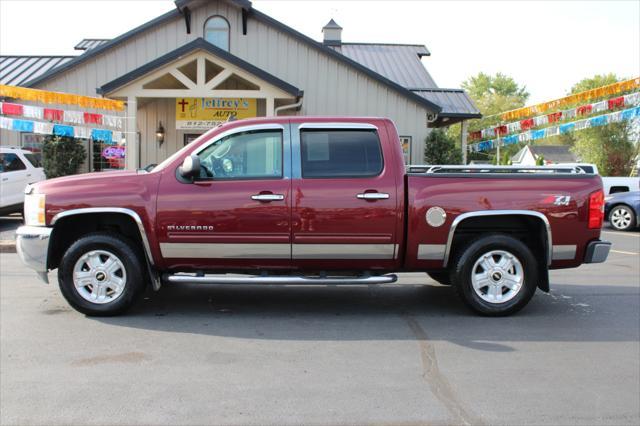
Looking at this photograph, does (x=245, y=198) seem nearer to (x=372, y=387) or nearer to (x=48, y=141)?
(x=372, y=387)

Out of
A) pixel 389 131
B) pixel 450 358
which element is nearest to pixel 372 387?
pixel 450 358

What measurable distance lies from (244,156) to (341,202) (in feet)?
Result: 3.54

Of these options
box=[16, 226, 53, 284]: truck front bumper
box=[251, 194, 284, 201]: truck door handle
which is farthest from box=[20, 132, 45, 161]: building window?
box=[251, 194, 284, 201]: truck door handle

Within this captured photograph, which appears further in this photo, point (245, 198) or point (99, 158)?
point (99, 158)

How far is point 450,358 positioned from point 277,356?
4.57 feet

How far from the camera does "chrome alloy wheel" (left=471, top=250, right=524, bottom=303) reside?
5.64 meters

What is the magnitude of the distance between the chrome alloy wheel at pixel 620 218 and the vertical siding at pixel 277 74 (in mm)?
5722

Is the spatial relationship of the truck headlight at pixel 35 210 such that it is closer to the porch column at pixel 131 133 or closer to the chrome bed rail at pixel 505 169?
A: the chrome bed rail at pixel 505 169

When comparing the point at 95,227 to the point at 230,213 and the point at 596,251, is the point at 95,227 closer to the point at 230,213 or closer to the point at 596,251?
the point at 230,213

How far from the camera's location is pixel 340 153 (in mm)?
5594

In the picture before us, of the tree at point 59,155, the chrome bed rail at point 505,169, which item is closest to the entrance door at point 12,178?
the tree at point 59,155

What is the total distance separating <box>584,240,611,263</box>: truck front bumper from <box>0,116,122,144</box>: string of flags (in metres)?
12.4

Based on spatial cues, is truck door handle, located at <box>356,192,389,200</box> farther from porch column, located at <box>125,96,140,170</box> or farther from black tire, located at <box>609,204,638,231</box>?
black tire, located at <box>609,204,638,231</box>

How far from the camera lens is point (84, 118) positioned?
1482cm
